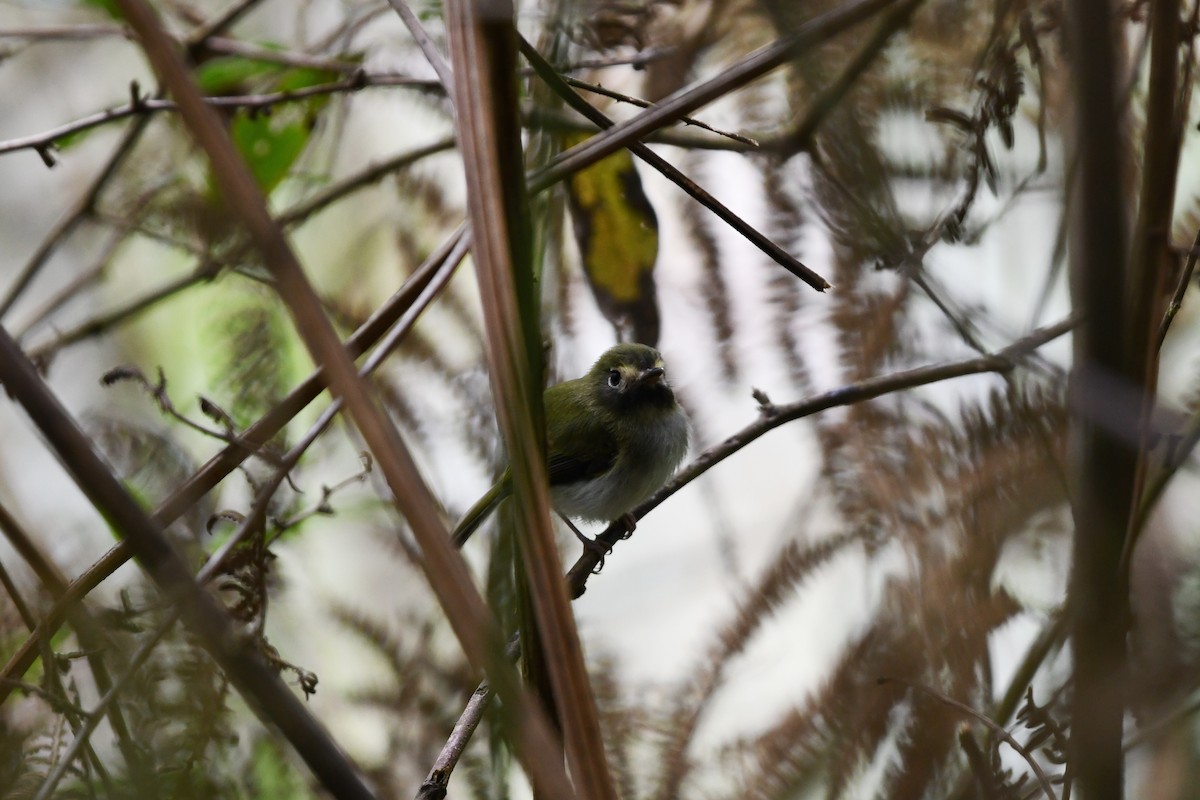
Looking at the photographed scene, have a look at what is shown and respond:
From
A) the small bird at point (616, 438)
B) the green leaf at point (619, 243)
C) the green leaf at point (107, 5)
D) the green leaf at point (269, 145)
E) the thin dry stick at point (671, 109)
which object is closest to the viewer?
the thin dry stick at point (671, 109)

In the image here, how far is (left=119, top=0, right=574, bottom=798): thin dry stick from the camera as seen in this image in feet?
1.87

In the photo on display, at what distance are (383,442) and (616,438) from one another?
3.44 m

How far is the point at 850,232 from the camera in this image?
143 cm

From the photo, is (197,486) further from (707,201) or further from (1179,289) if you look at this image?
(1179,289)

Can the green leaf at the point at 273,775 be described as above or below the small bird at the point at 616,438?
below

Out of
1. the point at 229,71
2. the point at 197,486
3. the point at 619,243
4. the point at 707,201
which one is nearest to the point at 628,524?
the point at 619,243

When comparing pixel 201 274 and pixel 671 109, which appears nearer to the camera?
pixel 671 109

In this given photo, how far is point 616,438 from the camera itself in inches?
158

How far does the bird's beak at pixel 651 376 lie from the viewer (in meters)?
3.62

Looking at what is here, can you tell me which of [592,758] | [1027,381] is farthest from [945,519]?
[592,758]

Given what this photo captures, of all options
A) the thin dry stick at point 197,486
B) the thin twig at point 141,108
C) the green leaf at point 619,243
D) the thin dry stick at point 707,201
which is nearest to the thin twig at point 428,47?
the thin dry stick at point 707,201

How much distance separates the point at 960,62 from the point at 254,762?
175 cm

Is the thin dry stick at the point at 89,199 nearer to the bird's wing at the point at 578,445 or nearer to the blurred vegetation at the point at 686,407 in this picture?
the blurred vegetation at the point at 686,407

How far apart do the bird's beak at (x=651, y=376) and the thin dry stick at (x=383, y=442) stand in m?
3.02
